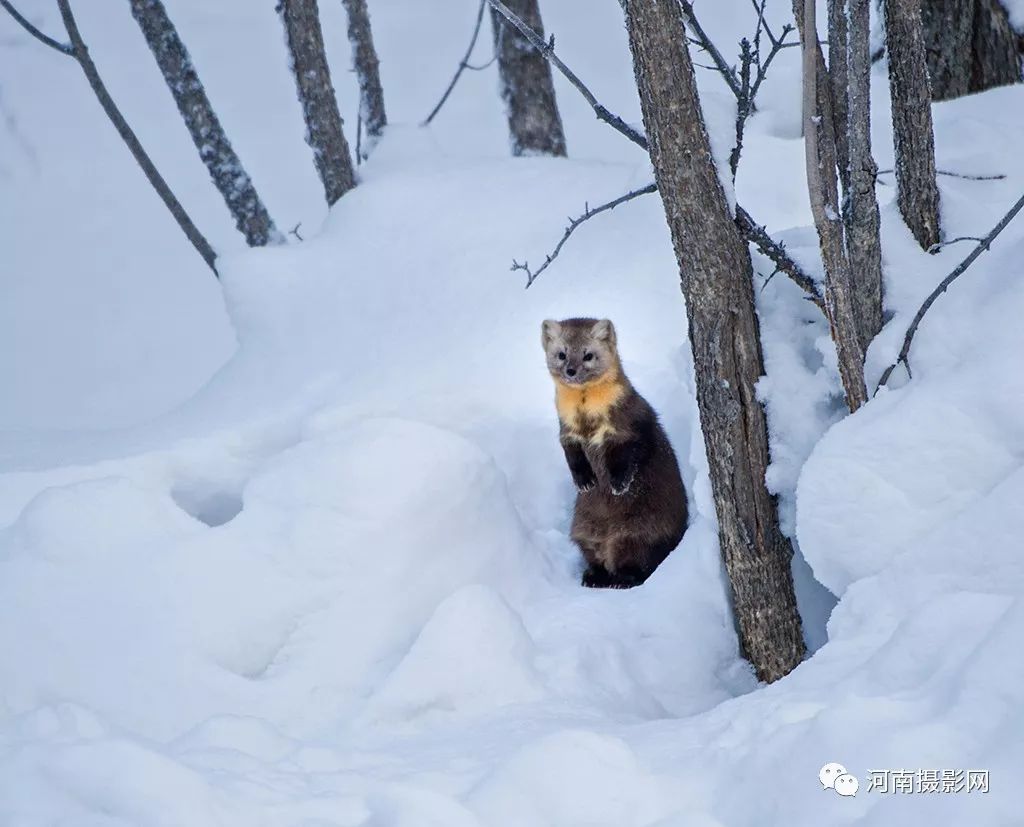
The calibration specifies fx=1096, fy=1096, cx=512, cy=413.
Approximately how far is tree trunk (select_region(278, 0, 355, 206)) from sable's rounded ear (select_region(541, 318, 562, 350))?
1871 mm

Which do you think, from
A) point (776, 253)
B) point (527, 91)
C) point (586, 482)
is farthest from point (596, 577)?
point (527, 91)

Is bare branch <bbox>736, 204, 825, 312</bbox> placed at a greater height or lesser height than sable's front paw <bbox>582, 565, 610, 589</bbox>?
greater

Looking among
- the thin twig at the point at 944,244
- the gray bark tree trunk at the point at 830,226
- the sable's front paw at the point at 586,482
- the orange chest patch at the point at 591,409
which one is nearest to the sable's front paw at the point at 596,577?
the sable's front paw at the point at 586,482

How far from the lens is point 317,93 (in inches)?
240

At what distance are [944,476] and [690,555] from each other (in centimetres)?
138

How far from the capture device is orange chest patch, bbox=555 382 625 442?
4.91 metres

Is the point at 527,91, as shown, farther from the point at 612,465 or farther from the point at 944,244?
the point at 944,244

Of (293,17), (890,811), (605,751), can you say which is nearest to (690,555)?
(605,751)

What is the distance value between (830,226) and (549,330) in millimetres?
1836

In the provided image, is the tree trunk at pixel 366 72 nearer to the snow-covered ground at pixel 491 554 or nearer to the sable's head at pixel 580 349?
the snow-covered ground at pixel 491 554

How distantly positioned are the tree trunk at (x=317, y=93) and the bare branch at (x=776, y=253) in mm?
3144

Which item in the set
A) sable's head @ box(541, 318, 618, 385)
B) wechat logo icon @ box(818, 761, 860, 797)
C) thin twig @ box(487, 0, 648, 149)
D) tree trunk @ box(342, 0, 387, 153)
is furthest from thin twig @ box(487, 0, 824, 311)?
tree trunk @ box(342, 0, 387, 153)

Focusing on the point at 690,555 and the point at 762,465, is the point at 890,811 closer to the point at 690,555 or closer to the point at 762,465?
the point at 762,465

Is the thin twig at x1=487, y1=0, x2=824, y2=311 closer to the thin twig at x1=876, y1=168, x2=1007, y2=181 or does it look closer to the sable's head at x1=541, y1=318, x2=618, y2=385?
the thin twig at x1=876, y1=168, x2=1007, y2=181
